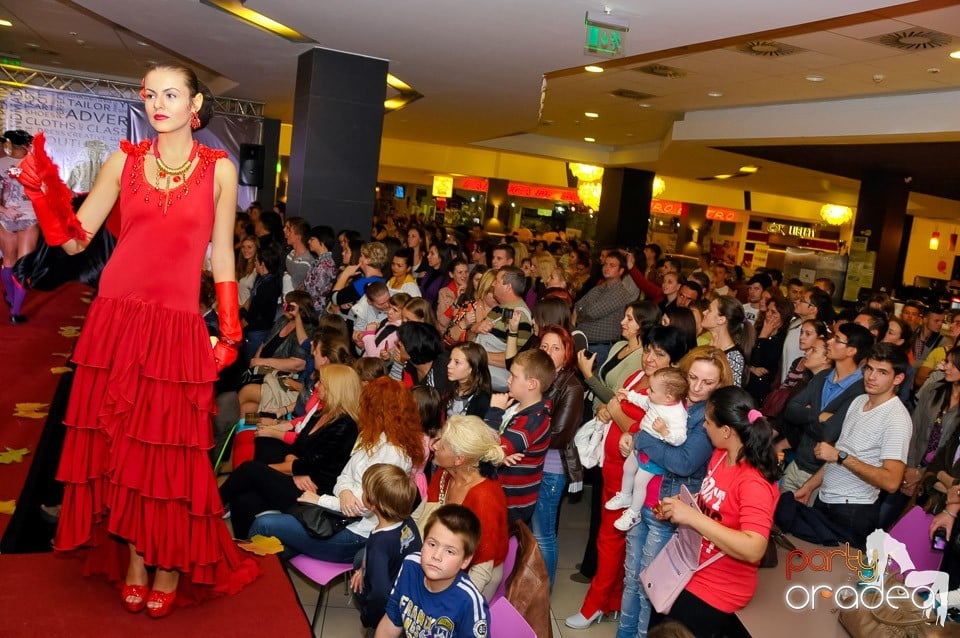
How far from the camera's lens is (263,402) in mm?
5465

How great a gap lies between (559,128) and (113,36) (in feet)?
25.8

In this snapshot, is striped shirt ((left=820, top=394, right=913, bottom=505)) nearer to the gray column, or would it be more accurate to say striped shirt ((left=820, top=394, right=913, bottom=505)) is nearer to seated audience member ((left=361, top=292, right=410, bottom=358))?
seated audience member ((left=361, top=292, right=410, bottom=358))

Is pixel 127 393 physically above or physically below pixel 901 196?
below

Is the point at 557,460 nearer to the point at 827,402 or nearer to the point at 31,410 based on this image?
the point at 827,402

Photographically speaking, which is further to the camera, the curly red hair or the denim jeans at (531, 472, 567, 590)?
the denim jeans at (531, 472, 567, 590)

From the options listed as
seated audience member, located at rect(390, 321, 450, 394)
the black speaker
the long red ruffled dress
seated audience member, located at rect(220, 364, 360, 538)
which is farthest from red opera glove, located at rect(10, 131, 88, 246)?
the black speaker

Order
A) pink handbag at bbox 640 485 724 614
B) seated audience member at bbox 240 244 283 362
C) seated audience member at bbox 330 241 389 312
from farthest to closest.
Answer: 1. seated audience member at bbox 240 244 283 362
2. seated audience member at bbox 330 241 389 312
3. pink handbag at bbox 640 485 724 614

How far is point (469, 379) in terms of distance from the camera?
13.6 ft

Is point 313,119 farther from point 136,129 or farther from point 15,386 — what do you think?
point 136,129

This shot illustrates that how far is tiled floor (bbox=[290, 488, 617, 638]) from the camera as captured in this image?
384 cm

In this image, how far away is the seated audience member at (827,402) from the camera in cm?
449

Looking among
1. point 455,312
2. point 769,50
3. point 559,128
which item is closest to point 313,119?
point 455,312

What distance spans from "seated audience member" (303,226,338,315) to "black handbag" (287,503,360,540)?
3743mm

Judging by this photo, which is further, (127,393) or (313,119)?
(313,119)
